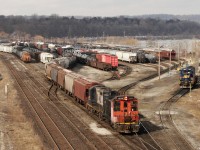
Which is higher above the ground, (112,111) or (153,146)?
(112,111)

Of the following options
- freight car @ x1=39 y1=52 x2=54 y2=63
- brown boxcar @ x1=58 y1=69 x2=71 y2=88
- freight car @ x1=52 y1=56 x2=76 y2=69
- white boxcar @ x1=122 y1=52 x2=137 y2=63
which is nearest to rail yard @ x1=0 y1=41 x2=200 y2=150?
brown boxcar @ x1=58 y1=69 x2=71 y2=88

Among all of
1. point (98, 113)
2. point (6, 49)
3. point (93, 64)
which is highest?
point (6, 49)

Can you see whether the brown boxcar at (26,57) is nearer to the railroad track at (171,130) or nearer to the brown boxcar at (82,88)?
the brown boxcar at (82,88)

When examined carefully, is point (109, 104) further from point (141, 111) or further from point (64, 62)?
point (64, 62)

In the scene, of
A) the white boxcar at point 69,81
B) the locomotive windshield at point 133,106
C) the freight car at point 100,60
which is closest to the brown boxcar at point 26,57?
the freight car at point 100,60

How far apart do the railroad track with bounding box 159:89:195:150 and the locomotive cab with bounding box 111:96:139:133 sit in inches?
131

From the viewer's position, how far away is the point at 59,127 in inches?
1388

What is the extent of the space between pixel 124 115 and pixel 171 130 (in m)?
5.39

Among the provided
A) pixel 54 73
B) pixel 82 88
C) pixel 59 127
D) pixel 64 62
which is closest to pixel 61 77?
pixel 54 73

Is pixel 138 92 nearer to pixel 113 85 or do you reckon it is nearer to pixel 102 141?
pixel 113 85

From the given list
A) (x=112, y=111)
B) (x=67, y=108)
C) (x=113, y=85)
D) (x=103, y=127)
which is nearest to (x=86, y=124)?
(x=103, y=127)

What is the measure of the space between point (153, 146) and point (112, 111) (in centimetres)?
495

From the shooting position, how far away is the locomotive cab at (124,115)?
104 ft

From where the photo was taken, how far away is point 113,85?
63.0 metres
